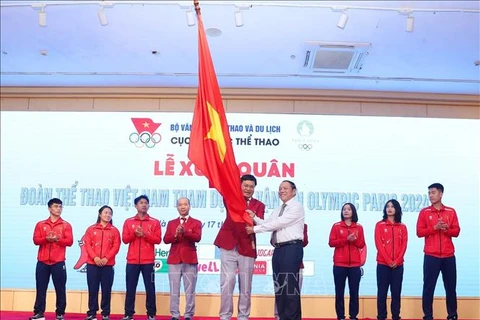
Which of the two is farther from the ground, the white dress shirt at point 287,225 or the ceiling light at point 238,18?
the ceiling light at point 238,18

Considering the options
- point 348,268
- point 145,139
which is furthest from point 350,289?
point 145,139

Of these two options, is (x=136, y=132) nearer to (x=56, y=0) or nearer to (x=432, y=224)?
(x=56, y=0)

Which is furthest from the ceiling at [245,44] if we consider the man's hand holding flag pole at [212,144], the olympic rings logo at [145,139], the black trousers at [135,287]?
the black trousers at [135,287]

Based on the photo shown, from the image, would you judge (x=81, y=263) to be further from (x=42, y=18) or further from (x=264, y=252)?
(x=42, y=18)

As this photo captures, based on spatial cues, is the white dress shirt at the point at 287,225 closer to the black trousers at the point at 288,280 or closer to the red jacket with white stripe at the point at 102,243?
the black trousers at the point at 288,280

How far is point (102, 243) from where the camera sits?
521 centimetres

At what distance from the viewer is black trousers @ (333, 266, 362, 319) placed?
527 cm

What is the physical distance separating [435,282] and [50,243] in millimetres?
3633

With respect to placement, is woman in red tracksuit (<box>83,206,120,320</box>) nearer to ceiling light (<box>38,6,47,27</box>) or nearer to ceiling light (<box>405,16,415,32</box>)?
ceiling light (<box>38,6,47,27</box>)

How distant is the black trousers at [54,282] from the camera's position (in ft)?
16.3

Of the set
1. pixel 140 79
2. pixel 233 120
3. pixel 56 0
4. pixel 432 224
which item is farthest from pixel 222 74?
pixel 432 224

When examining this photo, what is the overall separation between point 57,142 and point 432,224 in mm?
4461

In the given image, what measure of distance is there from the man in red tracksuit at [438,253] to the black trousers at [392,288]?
0.77 ft

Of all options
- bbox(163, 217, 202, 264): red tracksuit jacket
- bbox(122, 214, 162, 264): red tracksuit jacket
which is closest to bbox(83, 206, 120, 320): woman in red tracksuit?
bbox(122, 214, 162, 264): red tracksuit jacket
